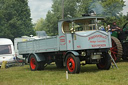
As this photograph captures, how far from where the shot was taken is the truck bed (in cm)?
1269

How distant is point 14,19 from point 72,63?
3668 centimetres

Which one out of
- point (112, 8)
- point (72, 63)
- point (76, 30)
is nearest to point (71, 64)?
point (72, 63)

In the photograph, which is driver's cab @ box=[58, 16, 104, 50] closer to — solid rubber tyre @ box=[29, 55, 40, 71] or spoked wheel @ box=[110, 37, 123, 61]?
solid rubber tyre @ box=[29, 55, 40, 71]

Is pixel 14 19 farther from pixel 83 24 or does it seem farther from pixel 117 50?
pixel 83 24

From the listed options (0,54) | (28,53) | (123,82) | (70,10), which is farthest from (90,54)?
(70,10)

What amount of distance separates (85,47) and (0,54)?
9702 mm

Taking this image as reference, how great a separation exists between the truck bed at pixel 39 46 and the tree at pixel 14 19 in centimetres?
3008

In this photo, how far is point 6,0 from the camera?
48.6m

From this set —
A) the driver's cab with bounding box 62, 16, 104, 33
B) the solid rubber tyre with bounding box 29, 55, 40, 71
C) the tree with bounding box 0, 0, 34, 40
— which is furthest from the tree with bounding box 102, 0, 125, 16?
the tree with bounding box 0, 0, 34, 40

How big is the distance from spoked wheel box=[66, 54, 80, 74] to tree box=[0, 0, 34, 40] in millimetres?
34916

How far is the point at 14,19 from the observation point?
4619 centimetres

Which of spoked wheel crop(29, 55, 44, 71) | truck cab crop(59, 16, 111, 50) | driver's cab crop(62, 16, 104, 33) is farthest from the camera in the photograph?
spoked wheel crop(29, 55, 44, 71)

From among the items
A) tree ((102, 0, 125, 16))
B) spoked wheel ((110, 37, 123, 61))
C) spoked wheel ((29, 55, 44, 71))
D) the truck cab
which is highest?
tree ((102, 0, 125, 16))

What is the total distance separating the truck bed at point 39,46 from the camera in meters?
12.7
